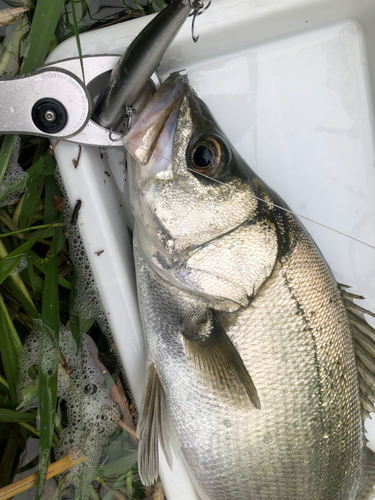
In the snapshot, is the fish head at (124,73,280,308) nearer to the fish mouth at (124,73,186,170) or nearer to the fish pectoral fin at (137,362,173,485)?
the fish mouth at (124,73,186,170)

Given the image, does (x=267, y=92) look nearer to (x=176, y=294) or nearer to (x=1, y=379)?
(x=176, y=294)

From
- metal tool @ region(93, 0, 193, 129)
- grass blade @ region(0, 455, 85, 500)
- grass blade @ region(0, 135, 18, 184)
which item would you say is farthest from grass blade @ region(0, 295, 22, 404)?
metal tool @ region(93, 0, 193, 129)

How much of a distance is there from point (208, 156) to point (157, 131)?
0.43 feet

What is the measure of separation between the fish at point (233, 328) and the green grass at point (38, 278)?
0.31 metres

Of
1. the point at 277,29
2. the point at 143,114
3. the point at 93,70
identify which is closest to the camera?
the point at 143,114

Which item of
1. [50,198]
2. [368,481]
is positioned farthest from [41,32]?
[368,481]

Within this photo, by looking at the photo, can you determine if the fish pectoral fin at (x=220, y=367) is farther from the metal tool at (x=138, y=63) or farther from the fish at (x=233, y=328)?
the metal tool at (x=138, y=63)

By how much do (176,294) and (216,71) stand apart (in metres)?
0.74

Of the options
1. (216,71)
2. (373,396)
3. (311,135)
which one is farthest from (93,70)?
(373,396)

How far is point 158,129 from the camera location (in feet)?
2.69

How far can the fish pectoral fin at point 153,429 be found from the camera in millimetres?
1008

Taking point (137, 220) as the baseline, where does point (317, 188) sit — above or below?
above

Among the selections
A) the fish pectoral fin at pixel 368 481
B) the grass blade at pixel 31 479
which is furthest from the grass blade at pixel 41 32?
the fish pectoral fin at pixel 368 481

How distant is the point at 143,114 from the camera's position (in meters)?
0.83
